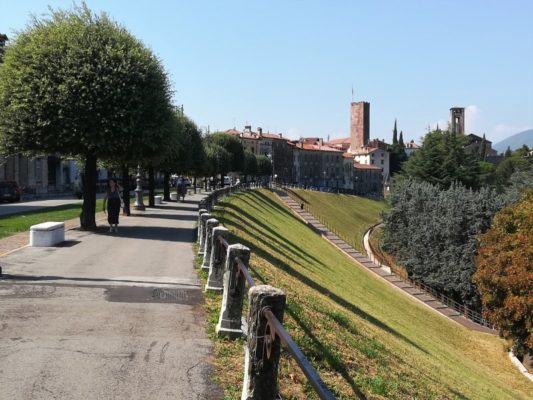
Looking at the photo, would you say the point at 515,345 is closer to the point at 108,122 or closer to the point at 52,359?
the point at 108,122

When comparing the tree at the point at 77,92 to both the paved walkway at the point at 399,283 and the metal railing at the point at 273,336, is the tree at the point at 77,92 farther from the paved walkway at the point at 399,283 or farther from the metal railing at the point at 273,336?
the paved walkway at the point at 399,283

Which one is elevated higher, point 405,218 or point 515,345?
point 405,218

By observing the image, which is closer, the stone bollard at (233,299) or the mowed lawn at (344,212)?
the stone bollard at (233,299)

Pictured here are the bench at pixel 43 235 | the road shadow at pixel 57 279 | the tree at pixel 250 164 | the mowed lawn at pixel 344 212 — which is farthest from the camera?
the tree at pixel 250 164

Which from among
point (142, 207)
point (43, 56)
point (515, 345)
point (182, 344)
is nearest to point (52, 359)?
point (182, 344)

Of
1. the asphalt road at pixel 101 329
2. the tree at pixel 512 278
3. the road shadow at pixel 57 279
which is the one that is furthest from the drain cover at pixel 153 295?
the tree at pixel 512 278

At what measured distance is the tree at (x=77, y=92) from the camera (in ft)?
66.1

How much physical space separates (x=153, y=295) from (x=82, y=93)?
39.1 feet

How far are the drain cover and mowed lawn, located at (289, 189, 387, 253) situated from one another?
161ft

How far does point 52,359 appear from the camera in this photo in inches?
268

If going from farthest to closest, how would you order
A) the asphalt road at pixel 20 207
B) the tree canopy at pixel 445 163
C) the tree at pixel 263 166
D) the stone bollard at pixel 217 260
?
the tree at pixel 263 166 → the tree canopy at pixel 445 163 → the asphalt road at pixel 20 207 → the stone bollard at pixel 217 260

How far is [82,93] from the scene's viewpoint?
20.2 meters

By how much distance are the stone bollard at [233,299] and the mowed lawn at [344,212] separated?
51744mm

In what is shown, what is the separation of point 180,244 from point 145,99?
6103mm
